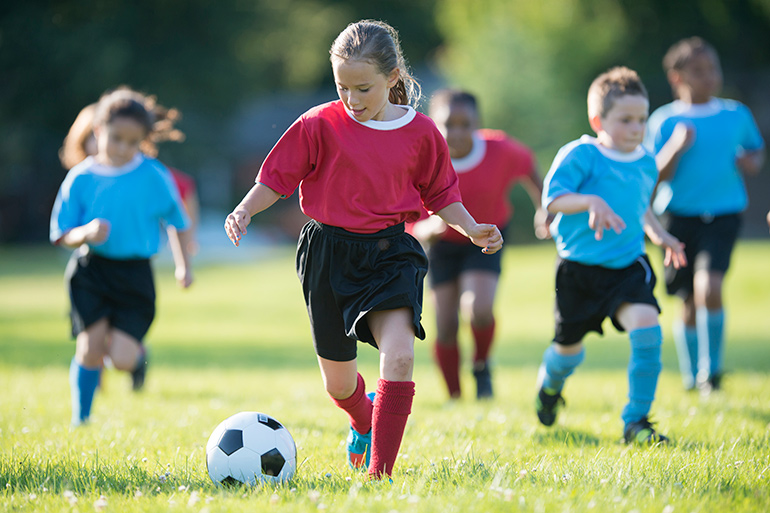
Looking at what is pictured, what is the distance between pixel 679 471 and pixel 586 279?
1.46 metres

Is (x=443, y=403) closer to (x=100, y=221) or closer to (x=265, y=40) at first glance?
(x=100, y=221)

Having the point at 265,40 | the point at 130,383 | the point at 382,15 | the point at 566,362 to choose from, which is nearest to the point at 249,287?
the point at 130,383

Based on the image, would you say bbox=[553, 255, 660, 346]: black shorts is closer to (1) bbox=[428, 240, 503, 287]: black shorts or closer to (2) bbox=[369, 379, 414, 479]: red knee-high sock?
(2) bbox=[369, 379, 414, 479]: red knee-high sock

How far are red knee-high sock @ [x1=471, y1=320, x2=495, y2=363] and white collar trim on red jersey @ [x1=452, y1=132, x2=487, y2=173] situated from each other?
1.34 m

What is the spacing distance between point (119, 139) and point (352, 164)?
2635mm

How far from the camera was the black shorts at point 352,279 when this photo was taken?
3732 mm

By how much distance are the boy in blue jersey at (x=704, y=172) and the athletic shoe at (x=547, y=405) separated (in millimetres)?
2246

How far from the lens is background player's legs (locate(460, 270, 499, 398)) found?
264 inches

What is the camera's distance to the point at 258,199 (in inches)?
149

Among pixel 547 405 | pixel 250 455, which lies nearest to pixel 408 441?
pixel 547 405

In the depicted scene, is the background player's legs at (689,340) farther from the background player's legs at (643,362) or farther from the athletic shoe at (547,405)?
the background player's legs at (643,362)

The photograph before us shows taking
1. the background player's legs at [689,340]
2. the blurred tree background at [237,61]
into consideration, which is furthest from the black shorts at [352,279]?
the blurred tree background at [237,61]

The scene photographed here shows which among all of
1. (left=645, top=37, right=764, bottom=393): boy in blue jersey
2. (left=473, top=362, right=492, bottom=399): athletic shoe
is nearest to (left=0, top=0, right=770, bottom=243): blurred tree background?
(left=645, top=37, right=764, bottom=393): boy in blue jersey

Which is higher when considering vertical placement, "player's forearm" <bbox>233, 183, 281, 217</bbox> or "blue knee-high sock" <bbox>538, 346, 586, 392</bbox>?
"player's forearm" <bbox>233, 183, 281, 217</bbox>
